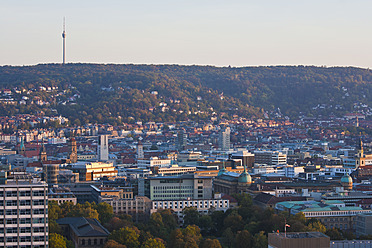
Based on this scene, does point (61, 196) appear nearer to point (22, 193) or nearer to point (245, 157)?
point (22, 193)

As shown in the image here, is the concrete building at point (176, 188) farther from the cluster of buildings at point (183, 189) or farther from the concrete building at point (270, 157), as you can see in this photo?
the concrete building at point (270, 157)

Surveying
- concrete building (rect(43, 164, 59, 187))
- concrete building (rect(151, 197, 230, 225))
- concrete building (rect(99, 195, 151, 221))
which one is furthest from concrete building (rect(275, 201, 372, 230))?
concrete building (rect(43, 164, 59, 187))

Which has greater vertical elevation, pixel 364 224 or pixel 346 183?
pixel 346 183

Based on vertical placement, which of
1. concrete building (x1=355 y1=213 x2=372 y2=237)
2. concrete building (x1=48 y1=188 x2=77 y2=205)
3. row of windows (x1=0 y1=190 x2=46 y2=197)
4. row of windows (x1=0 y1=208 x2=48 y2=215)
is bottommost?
Result: concrete building (x1=355 y1=213 x2=372 y2=237)

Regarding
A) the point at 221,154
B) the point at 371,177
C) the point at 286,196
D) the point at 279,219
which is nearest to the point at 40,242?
the point at 279,219

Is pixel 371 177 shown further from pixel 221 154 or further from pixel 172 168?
pixel 221 154

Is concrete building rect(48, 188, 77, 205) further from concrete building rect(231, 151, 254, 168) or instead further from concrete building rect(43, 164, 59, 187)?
concrete building rect(231, 151, 254, 168)

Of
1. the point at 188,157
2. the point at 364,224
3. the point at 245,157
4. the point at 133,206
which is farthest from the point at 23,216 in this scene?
the point at 245,157
